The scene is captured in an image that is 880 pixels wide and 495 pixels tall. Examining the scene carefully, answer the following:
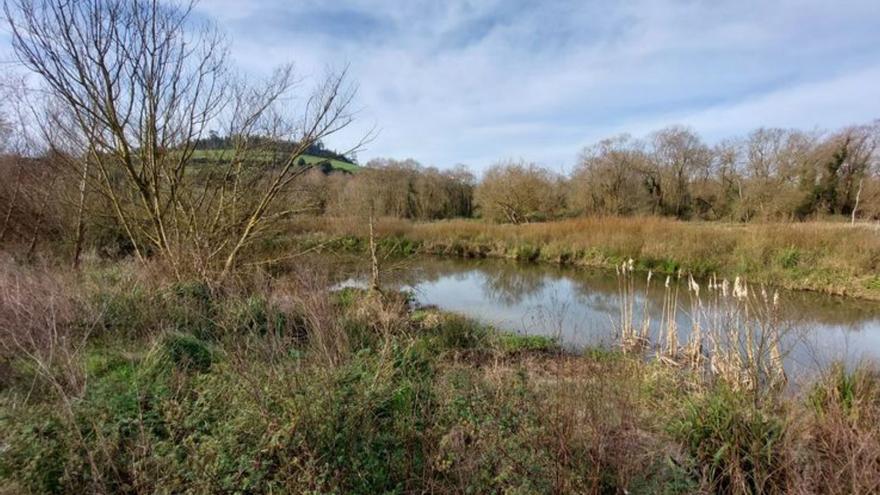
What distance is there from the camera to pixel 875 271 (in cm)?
1113

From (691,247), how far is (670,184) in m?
22.5

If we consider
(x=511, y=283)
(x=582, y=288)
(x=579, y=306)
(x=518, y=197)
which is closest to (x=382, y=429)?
(x=579, y=306)

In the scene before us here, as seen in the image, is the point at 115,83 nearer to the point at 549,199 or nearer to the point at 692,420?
the point at 692,420

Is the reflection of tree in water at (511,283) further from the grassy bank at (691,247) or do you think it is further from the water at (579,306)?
the grassy bank at (691,247)

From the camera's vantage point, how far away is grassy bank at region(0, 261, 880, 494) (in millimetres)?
2293

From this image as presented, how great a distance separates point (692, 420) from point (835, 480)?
921 mm

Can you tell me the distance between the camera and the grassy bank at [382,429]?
7.52ft

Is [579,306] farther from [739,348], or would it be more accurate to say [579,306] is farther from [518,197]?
[518,197]

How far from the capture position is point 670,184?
33938mm

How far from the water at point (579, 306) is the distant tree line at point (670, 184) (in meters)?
13.2

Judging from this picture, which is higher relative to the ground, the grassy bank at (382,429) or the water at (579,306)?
the grassy bank at (382,429)

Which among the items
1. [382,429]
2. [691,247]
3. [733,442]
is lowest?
[733,442]

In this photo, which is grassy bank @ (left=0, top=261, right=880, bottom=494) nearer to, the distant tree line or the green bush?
the green bush

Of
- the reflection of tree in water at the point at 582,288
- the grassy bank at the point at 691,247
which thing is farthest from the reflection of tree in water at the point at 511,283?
the grassy bank at the point at 691,247
